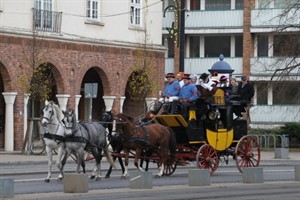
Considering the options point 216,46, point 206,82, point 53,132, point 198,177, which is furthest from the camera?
point 216,46

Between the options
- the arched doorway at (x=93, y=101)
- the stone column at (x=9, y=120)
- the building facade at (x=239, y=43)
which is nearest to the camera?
the stone column at (x=9, y=120)

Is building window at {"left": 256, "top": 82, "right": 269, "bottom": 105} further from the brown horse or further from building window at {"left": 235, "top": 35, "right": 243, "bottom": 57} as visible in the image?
the brown horse

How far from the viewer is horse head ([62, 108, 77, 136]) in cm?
2819

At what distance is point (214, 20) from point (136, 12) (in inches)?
535

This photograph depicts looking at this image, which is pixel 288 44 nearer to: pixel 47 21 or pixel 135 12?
pixel 135 12

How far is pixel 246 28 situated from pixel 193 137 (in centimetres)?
3672

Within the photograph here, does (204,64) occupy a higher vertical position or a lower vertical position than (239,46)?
lower

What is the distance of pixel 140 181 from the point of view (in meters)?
25.5

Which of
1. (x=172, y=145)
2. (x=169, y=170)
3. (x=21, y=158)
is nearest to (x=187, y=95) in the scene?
(x=172, y=145)

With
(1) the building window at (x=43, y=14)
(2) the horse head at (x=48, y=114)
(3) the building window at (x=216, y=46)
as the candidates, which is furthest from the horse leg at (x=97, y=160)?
(3) the building window at (x=216, y=46)

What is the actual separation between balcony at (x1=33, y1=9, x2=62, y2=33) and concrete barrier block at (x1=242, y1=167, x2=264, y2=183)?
2054 centimetres

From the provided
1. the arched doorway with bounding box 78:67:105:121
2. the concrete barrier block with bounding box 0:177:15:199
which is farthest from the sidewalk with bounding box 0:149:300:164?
the concrete barrier block with bounding box 0:177:15:199

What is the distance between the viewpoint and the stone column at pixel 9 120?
152 ft

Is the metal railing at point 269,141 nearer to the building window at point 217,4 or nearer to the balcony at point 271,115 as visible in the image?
the balcony at point 271,115
